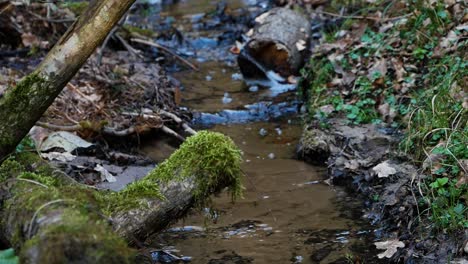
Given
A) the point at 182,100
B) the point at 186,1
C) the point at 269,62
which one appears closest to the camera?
the point at 182,100

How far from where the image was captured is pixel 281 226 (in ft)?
16.3

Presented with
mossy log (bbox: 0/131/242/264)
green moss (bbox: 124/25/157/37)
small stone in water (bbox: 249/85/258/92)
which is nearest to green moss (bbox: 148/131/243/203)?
mossy log (bbox: 0/131/242/264)

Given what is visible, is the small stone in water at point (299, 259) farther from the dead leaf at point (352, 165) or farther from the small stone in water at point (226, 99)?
the small stone in water at point (226, 99)

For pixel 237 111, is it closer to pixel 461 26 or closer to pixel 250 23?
pixel 461 26

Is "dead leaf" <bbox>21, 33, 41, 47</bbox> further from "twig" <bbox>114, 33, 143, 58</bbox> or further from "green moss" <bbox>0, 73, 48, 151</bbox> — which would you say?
"green moss" <bbox>0, 73, 48, 151</bbox>

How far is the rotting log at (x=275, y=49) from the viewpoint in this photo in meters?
8.99

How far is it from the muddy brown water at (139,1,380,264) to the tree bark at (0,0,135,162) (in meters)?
1.27

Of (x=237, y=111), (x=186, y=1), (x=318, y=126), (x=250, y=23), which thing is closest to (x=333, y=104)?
(x=318, y=126)

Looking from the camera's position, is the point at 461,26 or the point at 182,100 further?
the point at 182,100

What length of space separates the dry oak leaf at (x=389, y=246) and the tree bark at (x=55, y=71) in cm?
231

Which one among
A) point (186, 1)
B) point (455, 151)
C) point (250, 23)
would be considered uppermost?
point (186, 1)

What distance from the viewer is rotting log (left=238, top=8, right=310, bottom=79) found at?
899 cm

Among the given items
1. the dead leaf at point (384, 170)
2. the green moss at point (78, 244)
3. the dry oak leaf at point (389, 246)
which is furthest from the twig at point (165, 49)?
the green moss at point (78, 244)

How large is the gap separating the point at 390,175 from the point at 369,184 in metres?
0.26
